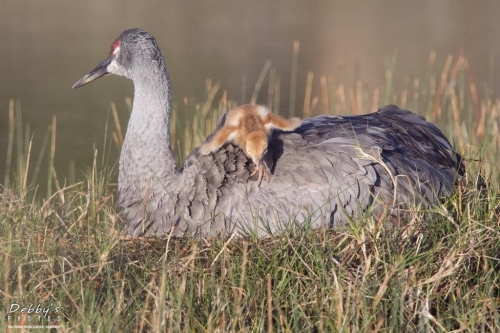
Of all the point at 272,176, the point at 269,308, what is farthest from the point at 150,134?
the point at 269,308

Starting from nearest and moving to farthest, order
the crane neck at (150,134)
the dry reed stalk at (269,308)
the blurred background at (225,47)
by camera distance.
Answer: the dry reed stalk at (269,308), the crane neck at (150,134), the blurred background at (225,47)

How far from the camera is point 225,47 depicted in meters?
12.4

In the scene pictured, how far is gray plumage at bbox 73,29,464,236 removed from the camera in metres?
Answer: 3.85

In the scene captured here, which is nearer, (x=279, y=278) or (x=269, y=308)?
(x=269, y=308)

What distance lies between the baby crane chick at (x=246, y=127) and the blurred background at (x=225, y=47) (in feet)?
9.37

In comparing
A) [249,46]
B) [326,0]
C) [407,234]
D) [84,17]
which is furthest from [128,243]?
[326,0]

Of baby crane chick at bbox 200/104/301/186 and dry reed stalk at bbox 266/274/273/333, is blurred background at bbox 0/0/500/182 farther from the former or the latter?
dry reed stalk at bbox 266/274/273/333

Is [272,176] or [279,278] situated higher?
[272,176]

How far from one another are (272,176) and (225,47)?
864 centimetres

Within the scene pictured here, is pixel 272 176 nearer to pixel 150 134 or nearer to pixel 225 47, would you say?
pixel 150 134

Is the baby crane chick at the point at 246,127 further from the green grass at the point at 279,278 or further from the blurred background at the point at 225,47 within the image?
the blurred background at the point at 225,47

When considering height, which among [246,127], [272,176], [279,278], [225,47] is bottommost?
[225,47]

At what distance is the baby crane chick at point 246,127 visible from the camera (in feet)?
12.7

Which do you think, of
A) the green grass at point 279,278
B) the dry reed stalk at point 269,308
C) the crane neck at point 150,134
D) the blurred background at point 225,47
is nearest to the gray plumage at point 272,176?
the crane neck at point 150,134
